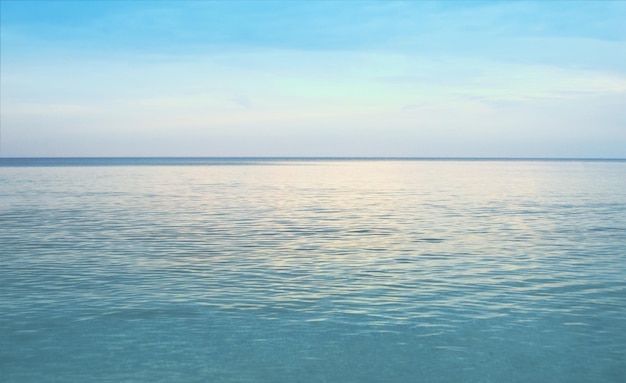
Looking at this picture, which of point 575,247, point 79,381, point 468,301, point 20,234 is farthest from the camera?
point 20,234

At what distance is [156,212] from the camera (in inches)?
1890

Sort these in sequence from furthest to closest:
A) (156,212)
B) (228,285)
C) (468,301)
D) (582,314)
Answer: (156,212) → (228,285) → (468,301) → (582,314)

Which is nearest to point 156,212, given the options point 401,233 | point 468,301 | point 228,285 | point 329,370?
point 401,233

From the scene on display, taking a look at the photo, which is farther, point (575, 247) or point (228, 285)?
point (575, 247)

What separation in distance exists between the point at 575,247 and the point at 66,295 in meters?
22.0

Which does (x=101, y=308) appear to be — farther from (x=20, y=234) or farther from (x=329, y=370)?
(x=20, y=234)

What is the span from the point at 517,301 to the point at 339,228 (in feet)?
63.2

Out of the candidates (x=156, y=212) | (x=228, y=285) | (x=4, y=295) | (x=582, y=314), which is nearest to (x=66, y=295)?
(x=4, y=295)

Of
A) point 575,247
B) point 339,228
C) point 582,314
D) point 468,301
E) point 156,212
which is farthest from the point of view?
point 156,212

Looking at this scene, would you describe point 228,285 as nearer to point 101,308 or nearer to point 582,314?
point 101,308

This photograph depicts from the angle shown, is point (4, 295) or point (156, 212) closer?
point (4, 295)

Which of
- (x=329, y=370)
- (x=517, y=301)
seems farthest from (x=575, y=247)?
(x=329, y=370)

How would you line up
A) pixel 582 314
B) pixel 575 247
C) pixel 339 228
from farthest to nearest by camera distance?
pixel 339 228, pixel 575 247, pixel 582 314

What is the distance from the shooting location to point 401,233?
35406 mm
